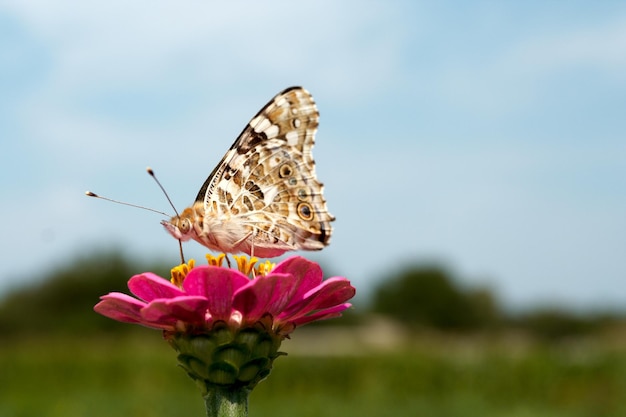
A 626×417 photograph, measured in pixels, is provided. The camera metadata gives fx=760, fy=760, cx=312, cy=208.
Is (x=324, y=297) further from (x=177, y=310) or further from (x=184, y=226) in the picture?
(x=184, y=226)

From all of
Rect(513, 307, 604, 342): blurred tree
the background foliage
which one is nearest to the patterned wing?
the background foliage

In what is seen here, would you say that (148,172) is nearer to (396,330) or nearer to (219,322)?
(219,322)

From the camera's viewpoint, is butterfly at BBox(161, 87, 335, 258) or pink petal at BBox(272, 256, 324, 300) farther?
butterfly at BBox(161, 87, 335, 258)

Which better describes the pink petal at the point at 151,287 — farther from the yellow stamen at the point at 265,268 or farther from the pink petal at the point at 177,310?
the yellow stamen at the point at 265,268

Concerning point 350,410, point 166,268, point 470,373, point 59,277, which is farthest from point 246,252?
point 59,277

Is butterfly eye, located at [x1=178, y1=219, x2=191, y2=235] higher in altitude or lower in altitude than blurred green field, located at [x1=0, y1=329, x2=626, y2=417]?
lower

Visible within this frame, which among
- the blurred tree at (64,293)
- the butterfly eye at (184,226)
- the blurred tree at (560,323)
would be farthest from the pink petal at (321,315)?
the blurred tree at (560,323)

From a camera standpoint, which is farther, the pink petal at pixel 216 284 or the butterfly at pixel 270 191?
the butterfly at pixel 270 191

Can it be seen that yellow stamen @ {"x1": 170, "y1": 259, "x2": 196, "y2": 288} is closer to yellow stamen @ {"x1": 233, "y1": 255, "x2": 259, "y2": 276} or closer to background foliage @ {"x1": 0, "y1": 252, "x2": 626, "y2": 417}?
yellow stamen @ {"x1": 233, "y1": 255, "x2": 259, "y2": 276}
